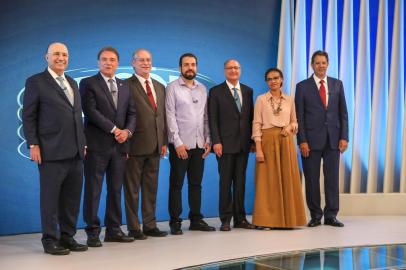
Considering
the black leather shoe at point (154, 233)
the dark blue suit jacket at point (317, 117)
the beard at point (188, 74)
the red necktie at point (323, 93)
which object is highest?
the beard at point (188, 74)

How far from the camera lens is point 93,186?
525 cm

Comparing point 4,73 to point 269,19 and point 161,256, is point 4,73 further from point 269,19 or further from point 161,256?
point 269,19

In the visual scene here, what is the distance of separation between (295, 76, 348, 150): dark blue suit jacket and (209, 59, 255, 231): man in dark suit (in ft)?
1.75

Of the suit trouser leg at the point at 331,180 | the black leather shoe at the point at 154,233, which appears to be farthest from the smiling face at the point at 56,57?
the suit trouser leg at the point at 331,180

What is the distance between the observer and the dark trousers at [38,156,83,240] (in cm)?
486

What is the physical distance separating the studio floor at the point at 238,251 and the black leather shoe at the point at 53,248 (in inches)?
2.0

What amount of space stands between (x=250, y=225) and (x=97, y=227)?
1.65m

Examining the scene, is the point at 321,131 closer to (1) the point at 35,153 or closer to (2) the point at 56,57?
(2) the point at 56,57

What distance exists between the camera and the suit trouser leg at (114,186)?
211 inches

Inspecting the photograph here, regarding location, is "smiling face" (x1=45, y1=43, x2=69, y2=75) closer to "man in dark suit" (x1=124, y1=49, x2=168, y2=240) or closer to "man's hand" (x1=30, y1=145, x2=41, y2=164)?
"man's hand" (x1=30, y1=145, x2=41, y2=164)

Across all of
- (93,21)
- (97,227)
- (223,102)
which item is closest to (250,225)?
(223,102)

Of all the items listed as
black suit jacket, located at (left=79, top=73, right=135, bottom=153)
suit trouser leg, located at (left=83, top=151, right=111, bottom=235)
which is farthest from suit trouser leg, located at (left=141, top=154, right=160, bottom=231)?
suit trouser leg, located at (left=83, top=151, right=111, bottom=235)

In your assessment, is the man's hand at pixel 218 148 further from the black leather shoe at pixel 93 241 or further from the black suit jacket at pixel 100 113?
the black leather shoe at pixel 93 241

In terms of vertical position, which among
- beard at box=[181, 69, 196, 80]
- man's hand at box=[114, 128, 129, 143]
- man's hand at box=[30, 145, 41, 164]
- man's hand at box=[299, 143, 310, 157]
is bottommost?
man's hand at box=[30, 145, 41, 164]
